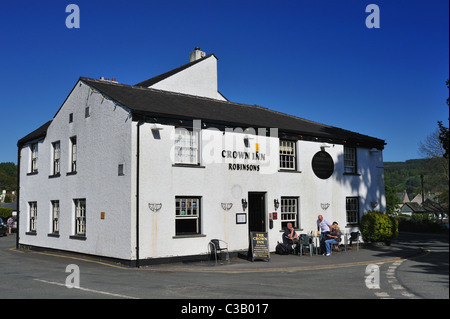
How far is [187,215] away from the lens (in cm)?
1703

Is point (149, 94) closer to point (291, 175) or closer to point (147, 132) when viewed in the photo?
point (147, 132)

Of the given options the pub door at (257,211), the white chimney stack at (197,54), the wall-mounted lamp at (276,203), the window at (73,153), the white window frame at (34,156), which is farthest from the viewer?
the white chimney stack at (197,54)

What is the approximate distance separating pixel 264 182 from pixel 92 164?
24.4 ft

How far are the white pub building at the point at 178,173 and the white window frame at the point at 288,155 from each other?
48mm

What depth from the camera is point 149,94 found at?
2000 cm

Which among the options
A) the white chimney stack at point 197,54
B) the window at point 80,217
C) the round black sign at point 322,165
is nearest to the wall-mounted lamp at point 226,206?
the round black sign at point 322,165

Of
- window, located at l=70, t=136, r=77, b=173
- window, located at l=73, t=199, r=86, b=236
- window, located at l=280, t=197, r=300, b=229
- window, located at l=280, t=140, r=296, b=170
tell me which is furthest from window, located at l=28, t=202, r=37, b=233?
window, located at l=280, t=140, r=296, b=170

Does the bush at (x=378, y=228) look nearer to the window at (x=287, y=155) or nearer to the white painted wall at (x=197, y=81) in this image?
the window at (x=287, y=155)

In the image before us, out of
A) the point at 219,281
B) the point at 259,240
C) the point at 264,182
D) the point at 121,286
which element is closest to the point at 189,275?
the point at 219,281

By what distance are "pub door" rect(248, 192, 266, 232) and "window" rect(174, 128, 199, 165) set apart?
317cm

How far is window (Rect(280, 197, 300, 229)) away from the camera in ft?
65.5

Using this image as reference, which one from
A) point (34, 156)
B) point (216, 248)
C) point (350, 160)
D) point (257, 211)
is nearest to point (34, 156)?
point (34, 156)

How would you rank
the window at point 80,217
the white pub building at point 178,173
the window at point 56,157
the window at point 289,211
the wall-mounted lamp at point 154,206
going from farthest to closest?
the window at point 56,157, the window at point 289,211, the window at point 80,217, the white pub building at point 178,173, the wall-mounted lamp at point 154,206

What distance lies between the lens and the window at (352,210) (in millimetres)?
22609
